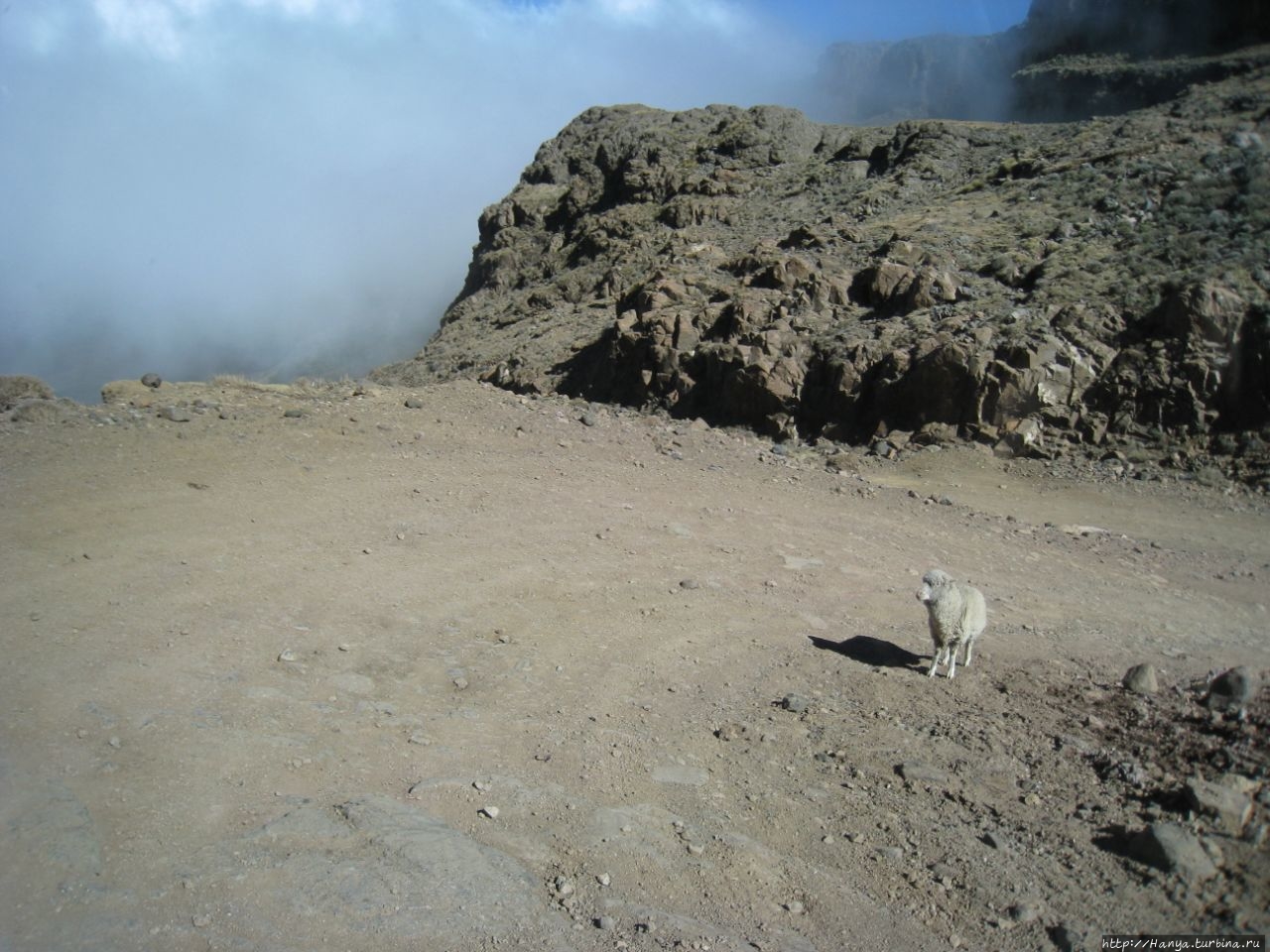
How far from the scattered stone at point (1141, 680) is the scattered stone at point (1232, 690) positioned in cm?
37

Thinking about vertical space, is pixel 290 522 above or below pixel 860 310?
below

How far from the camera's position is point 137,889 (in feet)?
11.8

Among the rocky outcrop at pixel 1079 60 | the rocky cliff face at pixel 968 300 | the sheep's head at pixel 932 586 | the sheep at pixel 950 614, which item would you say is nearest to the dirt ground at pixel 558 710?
the sheep at pixel 950 614

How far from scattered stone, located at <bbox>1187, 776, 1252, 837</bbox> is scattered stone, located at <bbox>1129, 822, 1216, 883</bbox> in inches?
7.4

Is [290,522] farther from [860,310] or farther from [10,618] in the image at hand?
[860,310]

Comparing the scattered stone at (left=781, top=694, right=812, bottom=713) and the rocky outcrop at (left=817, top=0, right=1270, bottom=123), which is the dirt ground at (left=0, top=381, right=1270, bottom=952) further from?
the rocky outcrop at (left=817, top=0, right=1270, bottom=123)

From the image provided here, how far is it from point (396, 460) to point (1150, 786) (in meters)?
7.76

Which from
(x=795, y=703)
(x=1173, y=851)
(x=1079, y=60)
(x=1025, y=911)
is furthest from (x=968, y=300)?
(x=1079, y=60)

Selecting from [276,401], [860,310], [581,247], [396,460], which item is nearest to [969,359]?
[860,310]

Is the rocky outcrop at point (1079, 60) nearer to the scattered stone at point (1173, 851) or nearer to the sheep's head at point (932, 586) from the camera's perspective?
the sheep's head at point (932, 586)

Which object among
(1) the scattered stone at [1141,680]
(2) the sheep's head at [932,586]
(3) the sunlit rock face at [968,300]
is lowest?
(1) the scattered stone at [1141,680]

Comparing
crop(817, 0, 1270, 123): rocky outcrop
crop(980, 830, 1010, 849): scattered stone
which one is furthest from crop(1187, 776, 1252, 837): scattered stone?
crop(817, 0, 1270, 123): rocky outcrop

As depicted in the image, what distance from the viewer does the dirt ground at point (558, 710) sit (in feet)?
12.4

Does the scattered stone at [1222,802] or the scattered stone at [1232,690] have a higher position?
the scattered stone at [1232,690]
